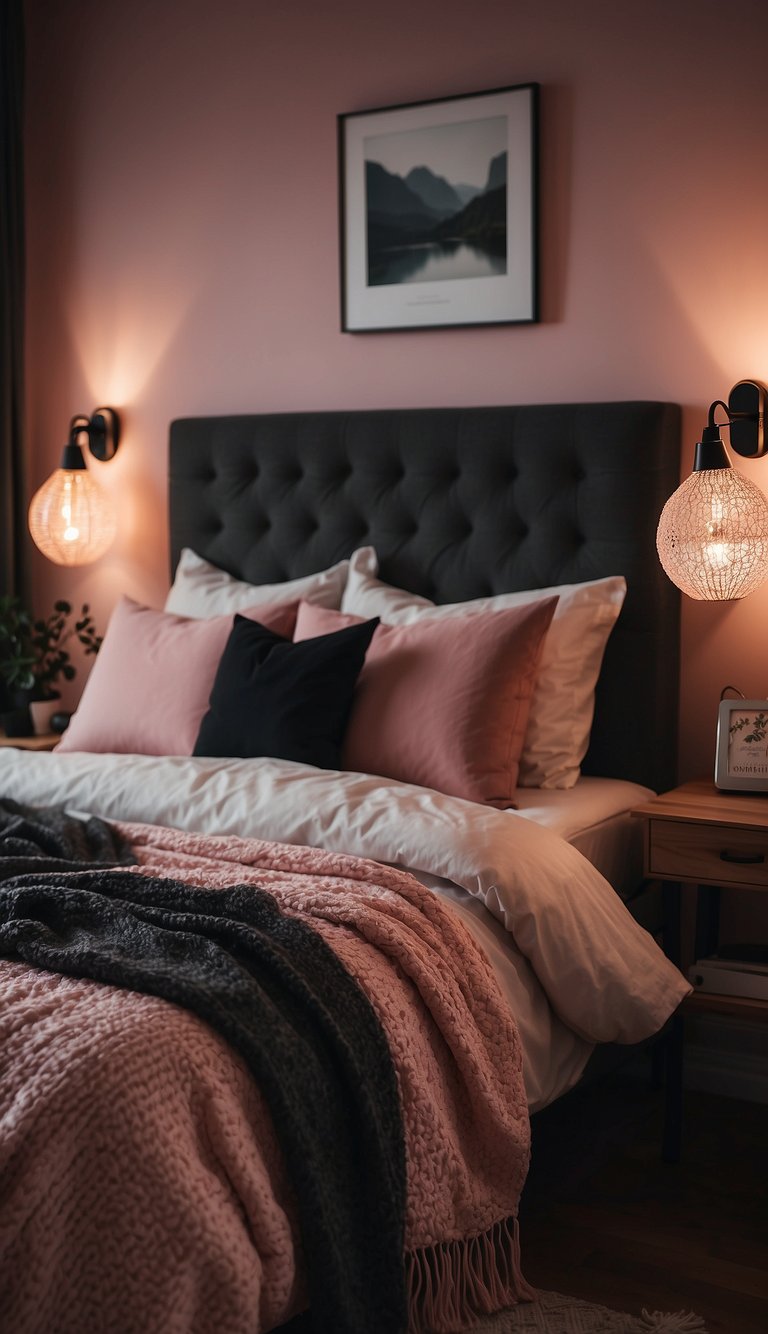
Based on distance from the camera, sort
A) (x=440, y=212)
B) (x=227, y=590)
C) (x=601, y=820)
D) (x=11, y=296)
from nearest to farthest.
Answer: (x=601, y=820)
(x=440, y=212)
(x=227, y=590)
(x=11, y=296)

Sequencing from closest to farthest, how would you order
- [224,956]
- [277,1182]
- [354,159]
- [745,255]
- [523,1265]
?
[277,1182] → [224,956] → [523,1265] → [745,255] → [354,159]

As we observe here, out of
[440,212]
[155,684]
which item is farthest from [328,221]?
[155,684]

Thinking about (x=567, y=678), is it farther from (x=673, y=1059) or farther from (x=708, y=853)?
(x=673, y=1059)

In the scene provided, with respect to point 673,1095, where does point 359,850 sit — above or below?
above

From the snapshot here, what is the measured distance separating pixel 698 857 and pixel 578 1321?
0.85m

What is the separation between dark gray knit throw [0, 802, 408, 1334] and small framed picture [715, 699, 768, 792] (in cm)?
115

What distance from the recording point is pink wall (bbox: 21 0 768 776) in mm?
2902

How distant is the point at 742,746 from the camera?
265cm

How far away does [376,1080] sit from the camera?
5.60ft

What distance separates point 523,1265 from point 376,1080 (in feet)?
2.35

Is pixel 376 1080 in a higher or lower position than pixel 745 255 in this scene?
lower

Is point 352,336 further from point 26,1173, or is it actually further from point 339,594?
point 26,1173

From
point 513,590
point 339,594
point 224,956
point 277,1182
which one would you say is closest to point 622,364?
point 513,590

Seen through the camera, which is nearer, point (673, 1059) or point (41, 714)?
point (673, 1059)
